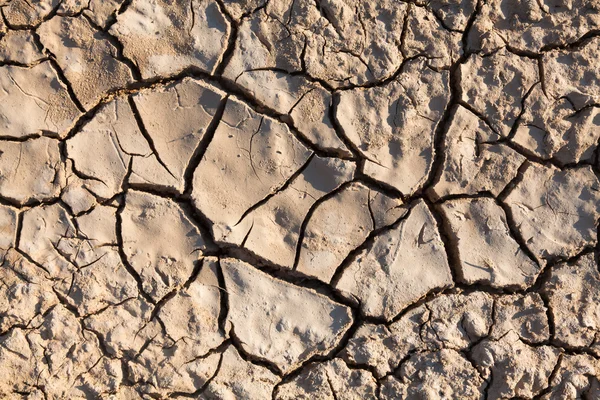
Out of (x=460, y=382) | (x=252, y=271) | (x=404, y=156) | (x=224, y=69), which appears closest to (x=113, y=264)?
(x=252, y=271)

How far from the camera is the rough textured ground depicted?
9.37ft

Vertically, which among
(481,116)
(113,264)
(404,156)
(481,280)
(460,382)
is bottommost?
(460,382)

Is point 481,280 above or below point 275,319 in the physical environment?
above

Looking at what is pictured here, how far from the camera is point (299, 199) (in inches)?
117

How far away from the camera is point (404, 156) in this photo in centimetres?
300

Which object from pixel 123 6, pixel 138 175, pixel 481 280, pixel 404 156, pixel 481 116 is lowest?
pixel 481 280

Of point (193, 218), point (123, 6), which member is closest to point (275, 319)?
point (193, 218)

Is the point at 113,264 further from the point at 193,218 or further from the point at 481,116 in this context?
the point at 481,116

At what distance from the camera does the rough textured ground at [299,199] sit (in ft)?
9.37

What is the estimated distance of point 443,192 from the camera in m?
2.99

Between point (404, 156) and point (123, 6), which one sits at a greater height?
point (123, 6)

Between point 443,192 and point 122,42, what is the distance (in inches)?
69.5

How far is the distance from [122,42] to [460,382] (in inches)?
92.2

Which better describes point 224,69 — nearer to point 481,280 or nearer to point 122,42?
point 122,42
